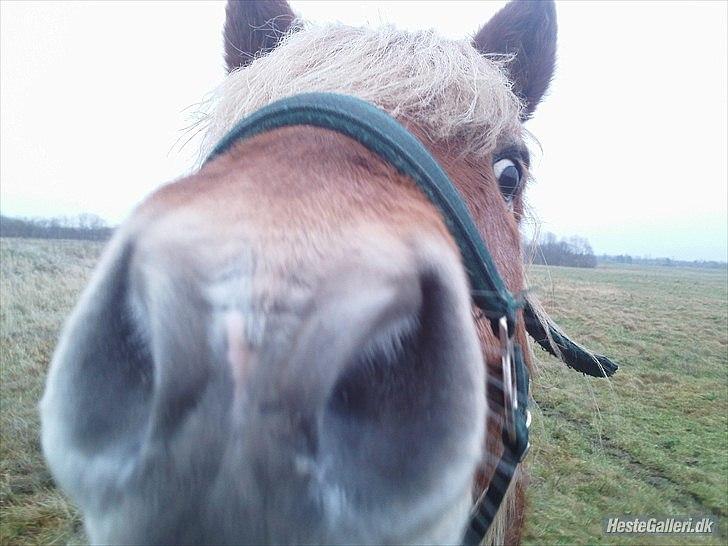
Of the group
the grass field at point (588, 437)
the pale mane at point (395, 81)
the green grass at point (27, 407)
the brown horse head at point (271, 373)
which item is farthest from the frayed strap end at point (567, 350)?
the green grass at point (27, 407)

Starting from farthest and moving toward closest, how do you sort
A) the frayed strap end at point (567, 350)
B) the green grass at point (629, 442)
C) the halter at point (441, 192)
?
the green grass at point (629, 442) → the frayed strap end at point (567, 350) → the halter at point (441, 192)

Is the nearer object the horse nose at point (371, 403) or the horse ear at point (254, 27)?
the horse nose at point (371, 403)

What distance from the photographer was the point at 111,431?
0.89m

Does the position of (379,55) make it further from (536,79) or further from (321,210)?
(321,210)

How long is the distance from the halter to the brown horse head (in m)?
0.23

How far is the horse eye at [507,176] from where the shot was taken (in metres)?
2.13

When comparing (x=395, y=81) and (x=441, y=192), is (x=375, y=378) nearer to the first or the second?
(x=441, y=192)

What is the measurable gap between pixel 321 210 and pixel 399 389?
0.38m

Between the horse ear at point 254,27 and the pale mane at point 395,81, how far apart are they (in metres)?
0.47

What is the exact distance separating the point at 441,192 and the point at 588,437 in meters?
6.71

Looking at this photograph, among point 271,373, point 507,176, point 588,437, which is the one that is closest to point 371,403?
point 271,373

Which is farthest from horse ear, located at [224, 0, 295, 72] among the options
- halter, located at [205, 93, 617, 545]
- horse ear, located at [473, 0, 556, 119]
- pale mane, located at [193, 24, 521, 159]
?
halter, located at [205, 93, 617, 545]

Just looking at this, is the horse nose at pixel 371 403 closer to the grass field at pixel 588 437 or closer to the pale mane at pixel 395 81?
the pale mane at pixel 395 81

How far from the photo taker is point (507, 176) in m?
2.16
